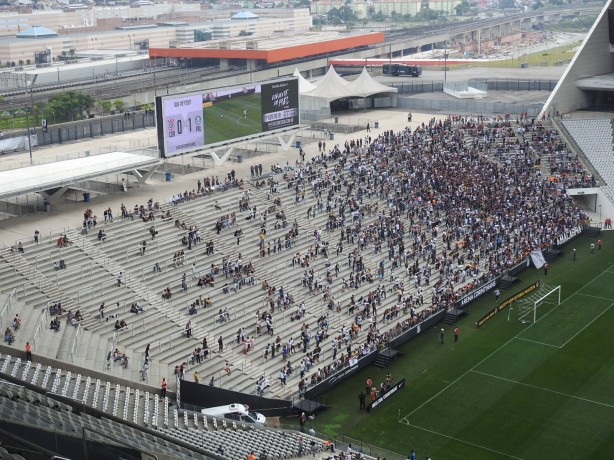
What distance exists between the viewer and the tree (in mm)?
89250

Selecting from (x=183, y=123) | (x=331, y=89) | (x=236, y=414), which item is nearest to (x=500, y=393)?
(x=236, y=414)

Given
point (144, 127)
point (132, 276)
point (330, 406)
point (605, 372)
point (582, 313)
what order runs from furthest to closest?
point (144, 127), point (582, 313), point (132, 276), point (605, 372), point (330, 406)

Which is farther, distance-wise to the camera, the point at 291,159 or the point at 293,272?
the point at 291,159

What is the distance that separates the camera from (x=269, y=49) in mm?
124562

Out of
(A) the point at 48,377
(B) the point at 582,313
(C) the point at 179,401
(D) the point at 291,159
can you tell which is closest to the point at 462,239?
(B) the point at 582,313

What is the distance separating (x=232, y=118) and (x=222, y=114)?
3.46 feet

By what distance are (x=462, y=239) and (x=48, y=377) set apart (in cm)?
2866

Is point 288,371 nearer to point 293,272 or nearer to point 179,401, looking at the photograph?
point 179,401

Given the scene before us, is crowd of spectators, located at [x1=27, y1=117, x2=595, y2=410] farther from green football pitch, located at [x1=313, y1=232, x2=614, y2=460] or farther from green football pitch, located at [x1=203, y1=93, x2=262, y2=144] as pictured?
green football pitch, located at [x1=203, y1=93, x2=262, y2=144]

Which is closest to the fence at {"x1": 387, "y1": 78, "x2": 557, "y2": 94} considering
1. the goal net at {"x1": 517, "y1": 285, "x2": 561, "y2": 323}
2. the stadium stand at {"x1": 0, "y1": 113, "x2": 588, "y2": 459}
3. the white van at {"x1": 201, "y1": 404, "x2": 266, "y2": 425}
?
the stadium stand at {"x1": 0, "y1": 113, "x2": 588, "y2": 459}

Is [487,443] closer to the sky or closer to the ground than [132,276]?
closer to the ground

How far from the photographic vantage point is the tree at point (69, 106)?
89.2 meters

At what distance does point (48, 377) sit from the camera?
35281 mm

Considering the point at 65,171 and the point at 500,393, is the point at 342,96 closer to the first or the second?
the point at 65,171
